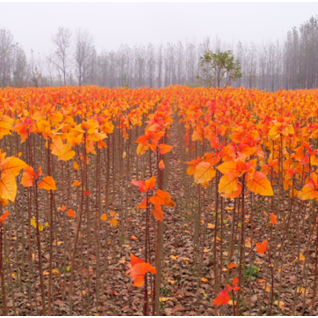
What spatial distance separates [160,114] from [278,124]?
0.84 metres

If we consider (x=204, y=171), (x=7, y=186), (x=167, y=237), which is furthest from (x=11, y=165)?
(x=167, y=237)

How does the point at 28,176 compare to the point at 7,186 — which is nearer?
the point at 7,186

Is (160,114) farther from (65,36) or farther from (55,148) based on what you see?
(65,36)

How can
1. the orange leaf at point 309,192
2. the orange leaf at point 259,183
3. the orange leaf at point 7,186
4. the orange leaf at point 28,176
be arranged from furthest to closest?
1. the orange leaf at point 309,192
2. the orange leaf at point 28,176
3. the orange leaf at point 259,183
4. the orange leaf at point 7,186

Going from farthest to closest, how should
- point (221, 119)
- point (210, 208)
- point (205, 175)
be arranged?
point (210, 208) < point (221, 119) < point (205, 175)

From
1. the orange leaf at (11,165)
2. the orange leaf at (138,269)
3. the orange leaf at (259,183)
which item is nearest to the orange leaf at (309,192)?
the orange leaf at (259,183)

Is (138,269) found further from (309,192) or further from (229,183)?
(309,192)

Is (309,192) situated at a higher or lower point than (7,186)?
lower

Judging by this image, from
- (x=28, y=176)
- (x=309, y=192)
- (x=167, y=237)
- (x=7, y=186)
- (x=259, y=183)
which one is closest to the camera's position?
(x=7, y=186)

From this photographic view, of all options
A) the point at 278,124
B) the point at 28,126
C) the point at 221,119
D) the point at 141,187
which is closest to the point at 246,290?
the point at 278,124

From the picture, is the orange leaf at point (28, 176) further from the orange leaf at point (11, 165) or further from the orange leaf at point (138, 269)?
the orange leaf at point (138, 269)

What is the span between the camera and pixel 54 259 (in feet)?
10.6

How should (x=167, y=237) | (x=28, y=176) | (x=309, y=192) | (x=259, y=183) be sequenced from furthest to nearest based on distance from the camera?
(x=167, y=237), (x=309, y=192), (x=28, y=176), (x=259, y=183)

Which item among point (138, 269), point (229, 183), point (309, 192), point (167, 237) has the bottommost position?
point (167, 237)
